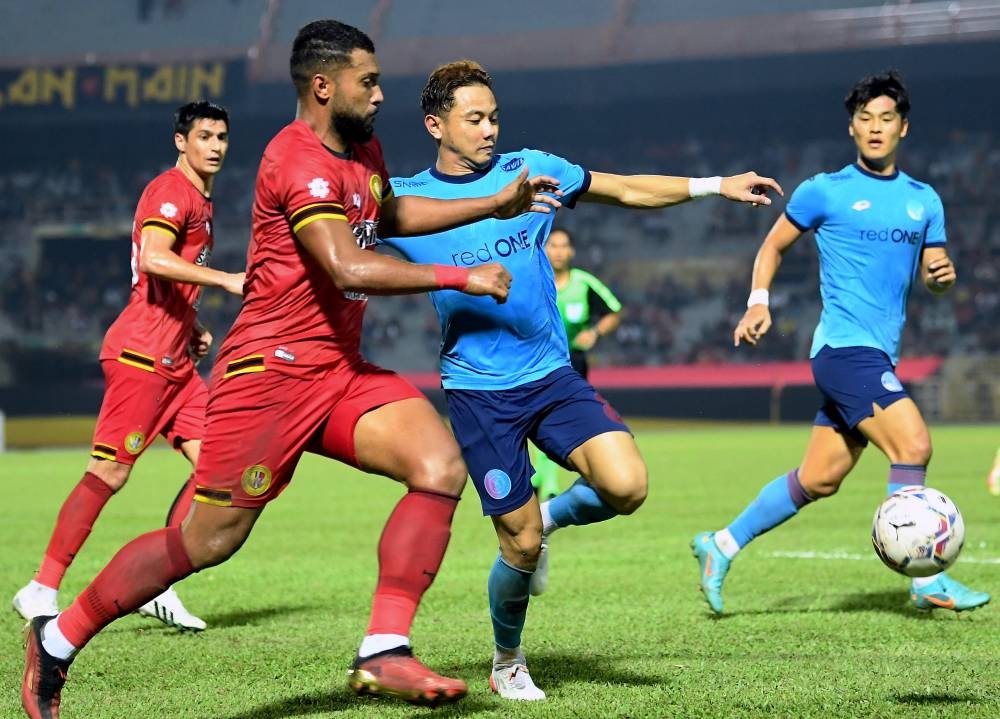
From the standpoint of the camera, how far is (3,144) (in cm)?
4056

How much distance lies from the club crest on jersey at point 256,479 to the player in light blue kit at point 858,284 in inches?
125

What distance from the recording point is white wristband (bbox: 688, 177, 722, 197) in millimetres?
5568


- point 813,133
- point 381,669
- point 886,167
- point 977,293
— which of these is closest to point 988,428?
point 977,293

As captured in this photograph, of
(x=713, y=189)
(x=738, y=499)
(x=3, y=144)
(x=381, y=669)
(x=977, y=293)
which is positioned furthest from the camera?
(x=3, y=144)

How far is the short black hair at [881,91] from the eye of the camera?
Answer: 22.9ft

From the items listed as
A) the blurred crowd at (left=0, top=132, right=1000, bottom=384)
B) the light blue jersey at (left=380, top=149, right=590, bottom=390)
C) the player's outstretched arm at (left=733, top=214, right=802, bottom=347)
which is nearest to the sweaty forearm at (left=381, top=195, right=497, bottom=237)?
the light blue jersey at (left=380, top=149, right=590, bottom=390)

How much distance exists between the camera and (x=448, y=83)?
5512mm

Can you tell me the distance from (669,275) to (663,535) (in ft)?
Answer: 89.0

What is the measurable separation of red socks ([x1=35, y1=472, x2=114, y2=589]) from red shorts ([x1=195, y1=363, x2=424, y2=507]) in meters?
2.68

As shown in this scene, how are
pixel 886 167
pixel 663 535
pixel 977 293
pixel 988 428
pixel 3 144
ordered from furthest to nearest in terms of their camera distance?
pixel 3 144, pixel 977 293, pixel 988 428, pixel 663 535, pixel 886 167

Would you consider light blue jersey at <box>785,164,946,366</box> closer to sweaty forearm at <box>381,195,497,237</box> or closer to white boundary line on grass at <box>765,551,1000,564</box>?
white boundary line on grass at <box>765,551,1000,564</box>

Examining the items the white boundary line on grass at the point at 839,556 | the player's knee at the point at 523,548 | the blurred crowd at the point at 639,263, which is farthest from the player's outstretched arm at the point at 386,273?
the blurred crowd at the point at 639,263

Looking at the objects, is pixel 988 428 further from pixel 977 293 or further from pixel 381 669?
pixel 381 669

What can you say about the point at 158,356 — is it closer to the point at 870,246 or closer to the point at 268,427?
the point at 268,427
